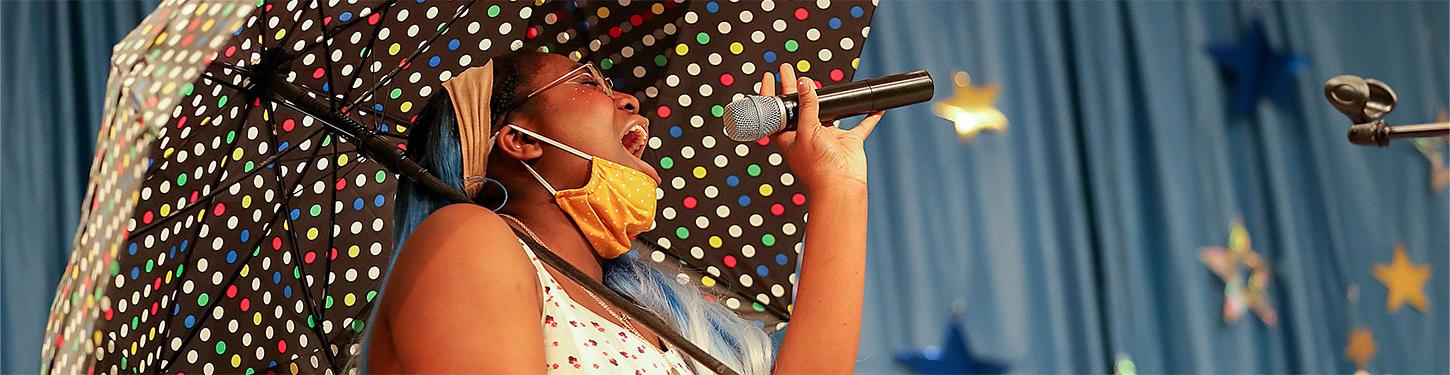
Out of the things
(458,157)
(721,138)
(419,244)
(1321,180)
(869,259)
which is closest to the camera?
(419,244)

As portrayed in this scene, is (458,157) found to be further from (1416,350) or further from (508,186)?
(1416,350)

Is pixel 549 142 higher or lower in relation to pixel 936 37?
lower

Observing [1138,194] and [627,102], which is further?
[1138,194]

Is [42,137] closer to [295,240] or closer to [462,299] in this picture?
[295,240]

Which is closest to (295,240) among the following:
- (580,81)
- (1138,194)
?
(580,81)

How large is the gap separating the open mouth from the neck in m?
0.14

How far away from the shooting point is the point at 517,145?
5.45ft

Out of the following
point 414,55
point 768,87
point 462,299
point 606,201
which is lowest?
point 462,299

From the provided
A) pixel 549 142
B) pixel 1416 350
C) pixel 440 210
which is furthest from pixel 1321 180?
pixel 440 210

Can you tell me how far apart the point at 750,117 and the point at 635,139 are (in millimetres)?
303

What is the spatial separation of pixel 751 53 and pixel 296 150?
66 centimetres

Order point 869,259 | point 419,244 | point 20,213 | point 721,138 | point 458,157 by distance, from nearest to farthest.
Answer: point 419,244, point 458,157, point 721,138, point 20,213, point 869,259

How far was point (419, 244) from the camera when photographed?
4.37 feet

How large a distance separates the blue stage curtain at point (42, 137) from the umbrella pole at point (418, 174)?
130 cm
